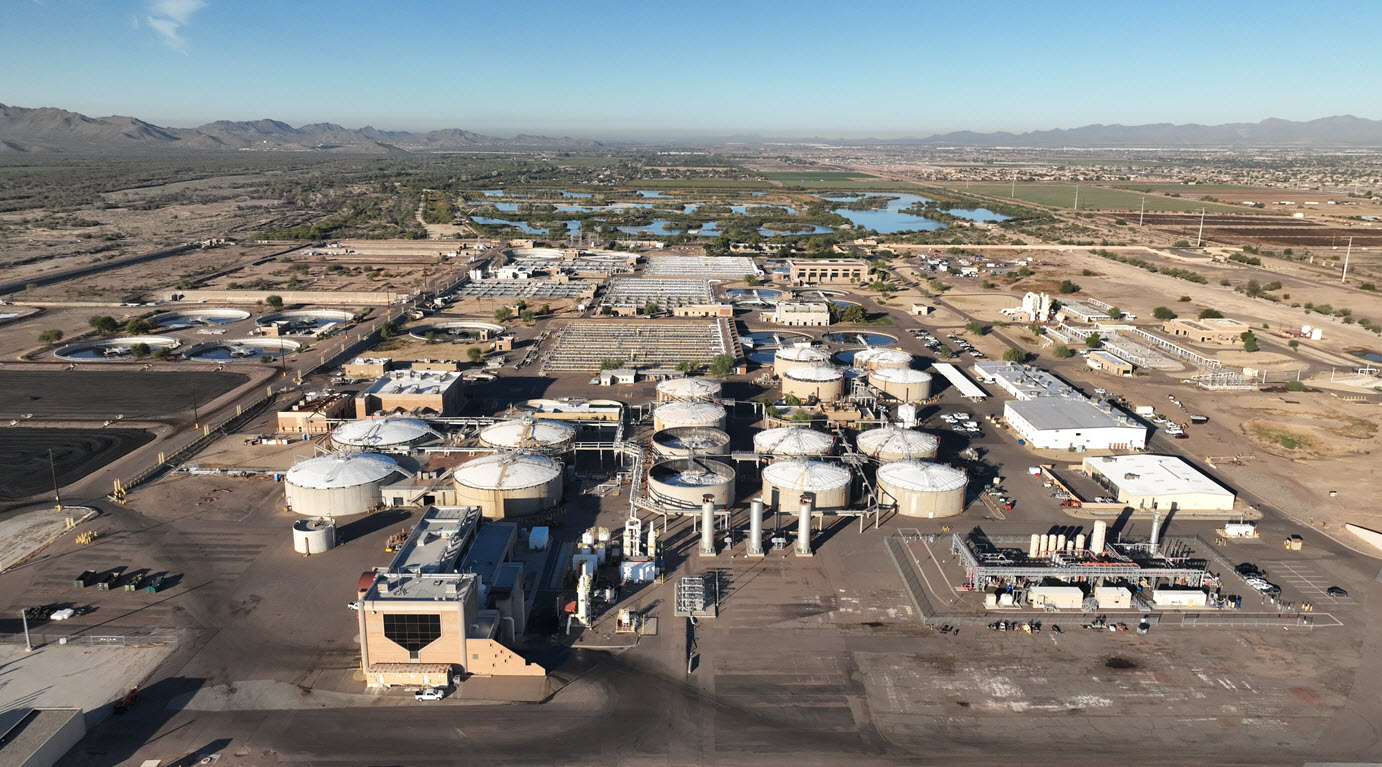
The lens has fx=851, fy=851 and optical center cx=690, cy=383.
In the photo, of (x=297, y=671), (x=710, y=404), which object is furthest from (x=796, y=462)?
(x=297, y=671)

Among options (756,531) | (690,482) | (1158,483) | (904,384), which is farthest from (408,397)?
(1158,483)

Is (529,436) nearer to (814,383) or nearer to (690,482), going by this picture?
(690,482)

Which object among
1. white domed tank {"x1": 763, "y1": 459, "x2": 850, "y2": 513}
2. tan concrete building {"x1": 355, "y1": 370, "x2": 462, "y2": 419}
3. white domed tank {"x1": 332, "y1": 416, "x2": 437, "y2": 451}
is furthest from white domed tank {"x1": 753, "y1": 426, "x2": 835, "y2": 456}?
tan concrete building {"x1": 355, "y1": 370, "x2": 462, "y2": 419}

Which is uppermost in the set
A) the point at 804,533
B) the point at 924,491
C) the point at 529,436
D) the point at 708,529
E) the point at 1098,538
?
the point at 529,436

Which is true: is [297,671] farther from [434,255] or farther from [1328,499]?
[434,255]

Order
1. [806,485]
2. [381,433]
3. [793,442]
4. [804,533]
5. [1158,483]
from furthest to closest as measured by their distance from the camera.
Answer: [381,433] → [793,442] → [1158,483] → [806,485] → [804,533]

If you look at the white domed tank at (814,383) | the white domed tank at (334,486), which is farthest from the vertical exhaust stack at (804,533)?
the white domed tank at (814,383)
